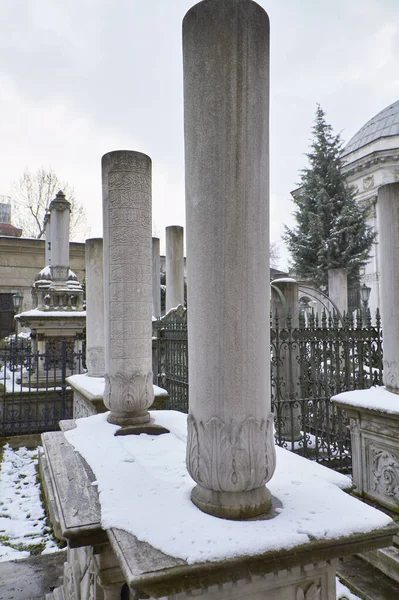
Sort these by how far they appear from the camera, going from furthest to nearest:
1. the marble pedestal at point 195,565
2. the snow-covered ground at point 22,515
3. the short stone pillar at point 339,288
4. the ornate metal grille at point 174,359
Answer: the short stone pillar at point 339,288
the ornate metal grille at point 174,359
the snow-covered ground at point 22,515
the marble pedestal at point 195,565

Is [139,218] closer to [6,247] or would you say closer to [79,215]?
[6,247]

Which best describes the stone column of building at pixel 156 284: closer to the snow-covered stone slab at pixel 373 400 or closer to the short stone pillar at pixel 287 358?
the short stone pillar at pixel 287 358

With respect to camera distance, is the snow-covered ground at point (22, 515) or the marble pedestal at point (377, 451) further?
the snow-covered ground at point (22, 515)

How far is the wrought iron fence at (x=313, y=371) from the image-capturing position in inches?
248

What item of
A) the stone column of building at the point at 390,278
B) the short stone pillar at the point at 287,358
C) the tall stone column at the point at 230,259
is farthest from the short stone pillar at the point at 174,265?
the tall stone column at the point at 230,259

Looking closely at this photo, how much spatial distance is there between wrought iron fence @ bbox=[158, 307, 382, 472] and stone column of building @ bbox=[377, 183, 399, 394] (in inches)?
53.0

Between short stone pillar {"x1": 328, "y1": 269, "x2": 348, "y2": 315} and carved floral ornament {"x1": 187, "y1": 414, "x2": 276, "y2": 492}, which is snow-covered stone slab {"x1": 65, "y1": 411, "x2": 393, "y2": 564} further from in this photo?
short stone pillar {"x1": 328, "y1": 269, "x2": 348, "y2": 315}

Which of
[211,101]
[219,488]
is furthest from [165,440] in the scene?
[211,101]

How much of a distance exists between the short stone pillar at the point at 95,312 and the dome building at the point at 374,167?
23728 millimetres

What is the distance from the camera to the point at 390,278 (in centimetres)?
418

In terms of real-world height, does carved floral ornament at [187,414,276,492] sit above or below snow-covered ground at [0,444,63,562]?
above

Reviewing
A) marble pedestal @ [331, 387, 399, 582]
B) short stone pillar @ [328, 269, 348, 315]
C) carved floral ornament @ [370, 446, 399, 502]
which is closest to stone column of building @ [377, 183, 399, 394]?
marble pedestal @ [331, 387, 399, 582]

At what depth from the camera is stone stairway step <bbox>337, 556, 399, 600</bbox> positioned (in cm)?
343

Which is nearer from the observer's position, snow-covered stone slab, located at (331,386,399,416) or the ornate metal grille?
snow-covered stone slab, located at (331,386,399,416)
